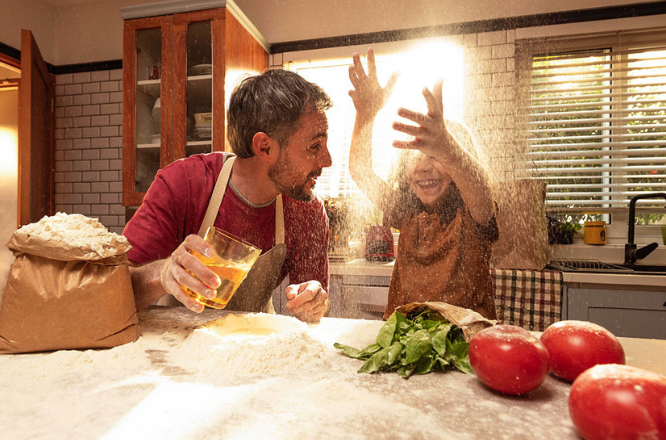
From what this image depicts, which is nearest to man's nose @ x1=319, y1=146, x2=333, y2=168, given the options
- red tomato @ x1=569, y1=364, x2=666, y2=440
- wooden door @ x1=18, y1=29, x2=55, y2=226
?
red tomato @ x1=569, y1=364, x2=666, y2=440

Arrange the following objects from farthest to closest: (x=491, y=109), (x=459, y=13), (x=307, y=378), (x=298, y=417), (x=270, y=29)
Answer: (x=270, y=29), (x=459, y=13), (x=491, y=109), (x=307, y=378), (x=298, y=417)

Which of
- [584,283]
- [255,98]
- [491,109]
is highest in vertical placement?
[491,109]

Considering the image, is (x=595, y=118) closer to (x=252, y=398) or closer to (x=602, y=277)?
(x=602, y=277)

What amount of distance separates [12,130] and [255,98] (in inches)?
160

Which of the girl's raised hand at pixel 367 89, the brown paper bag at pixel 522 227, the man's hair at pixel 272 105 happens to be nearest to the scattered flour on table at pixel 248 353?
the man's hair at pixel 272 105

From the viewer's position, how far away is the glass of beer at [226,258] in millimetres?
729

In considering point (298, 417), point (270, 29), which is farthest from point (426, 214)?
point (270, 29)

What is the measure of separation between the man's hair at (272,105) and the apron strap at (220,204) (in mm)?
80

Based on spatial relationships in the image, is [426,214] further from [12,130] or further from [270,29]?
[12,130]

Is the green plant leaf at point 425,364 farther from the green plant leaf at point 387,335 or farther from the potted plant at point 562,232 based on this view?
the potted plant at point 562,232

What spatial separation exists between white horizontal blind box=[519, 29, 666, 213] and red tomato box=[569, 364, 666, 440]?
2.06 metres

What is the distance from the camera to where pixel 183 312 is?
1040mm

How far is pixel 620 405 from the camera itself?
16.4 inches

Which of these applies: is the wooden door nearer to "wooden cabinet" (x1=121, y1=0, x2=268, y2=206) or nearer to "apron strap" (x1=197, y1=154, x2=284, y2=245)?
"wooden cabinet" (x1=121, y1=0, x2=268, y2=206)
